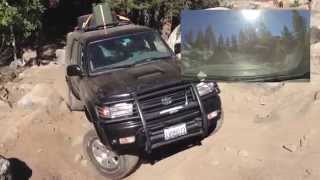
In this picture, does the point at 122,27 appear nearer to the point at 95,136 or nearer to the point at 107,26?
the point at 107,26

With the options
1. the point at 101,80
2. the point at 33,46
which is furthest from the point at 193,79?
the point at 33,46

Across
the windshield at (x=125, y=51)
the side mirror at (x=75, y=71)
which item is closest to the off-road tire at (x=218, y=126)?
the windshield at (x=125, y=51)

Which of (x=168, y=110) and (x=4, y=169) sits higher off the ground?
(x=168, y=110)

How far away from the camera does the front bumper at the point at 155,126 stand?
26.7ft

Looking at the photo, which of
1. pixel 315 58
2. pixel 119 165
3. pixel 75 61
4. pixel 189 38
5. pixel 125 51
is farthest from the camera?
pixel 315 58

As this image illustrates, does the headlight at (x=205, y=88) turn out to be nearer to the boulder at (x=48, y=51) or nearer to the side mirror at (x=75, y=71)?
the side mirror at (x=75, y=71)

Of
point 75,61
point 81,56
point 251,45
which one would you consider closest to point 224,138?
point 251,45

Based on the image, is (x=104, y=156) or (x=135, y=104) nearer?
(x=135, y=104)

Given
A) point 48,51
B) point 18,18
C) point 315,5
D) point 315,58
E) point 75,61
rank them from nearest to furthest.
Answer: point 75,61
point 315,58
point 18,18
point 48,51
point 315,5

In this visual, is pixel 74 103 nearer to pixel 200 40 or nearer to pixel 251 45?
pixel 200 40

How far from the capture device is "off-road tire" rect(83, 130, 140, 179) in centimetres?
855

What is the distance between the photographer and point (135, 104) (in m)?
8.18

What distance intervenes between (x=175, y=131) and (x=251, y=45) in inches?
63.5

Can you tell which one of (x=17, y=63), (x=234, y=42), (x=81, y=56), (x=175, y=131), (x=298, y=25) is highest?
(x=298, y=25)
